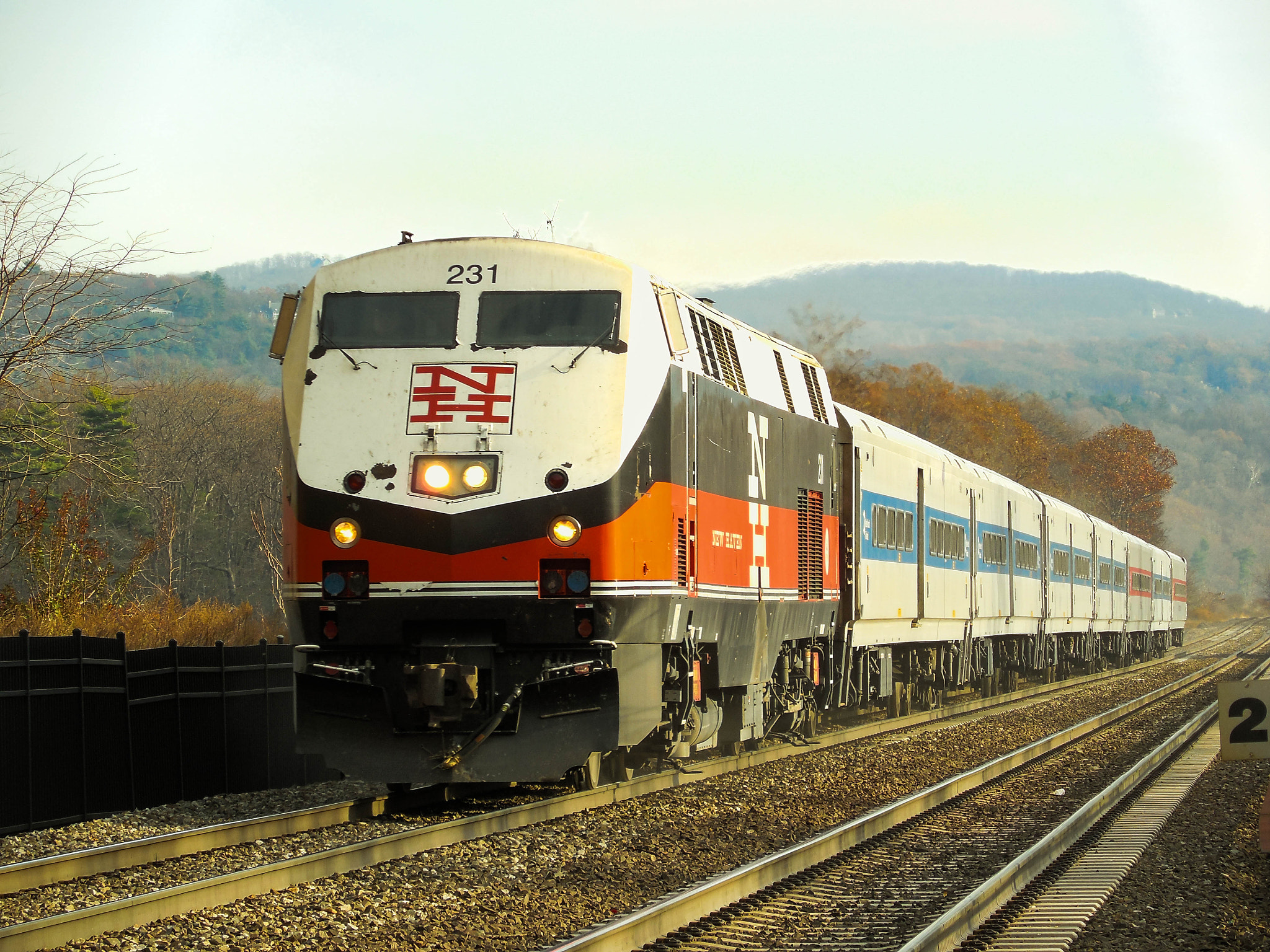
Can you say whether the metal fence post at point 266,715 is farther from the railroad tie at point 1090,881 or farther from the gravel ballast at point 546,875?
the railroad tie at point 1090,881

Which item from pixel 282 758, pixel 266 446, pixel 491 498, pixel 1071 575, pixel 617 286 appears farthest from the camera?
pixel 266 446

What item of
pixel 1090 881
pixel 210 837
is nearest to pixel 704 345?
pixel 1090 881

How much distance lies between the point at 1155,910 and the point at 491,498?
16.4 ft

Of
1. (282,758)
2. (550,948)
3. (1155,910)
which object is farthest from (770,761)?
(550,948)

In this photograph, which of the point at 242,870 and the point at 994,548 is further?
the point at 994,548

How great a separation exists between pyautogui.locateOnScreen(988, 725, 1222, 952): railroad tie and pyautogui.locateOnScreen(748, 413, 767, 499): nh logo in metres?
4.28

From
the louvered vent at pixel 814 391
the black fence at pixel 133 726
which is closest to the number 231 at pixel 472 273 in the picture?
the black fence at pixel 133 726

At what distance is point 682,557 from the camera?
37.1 ft

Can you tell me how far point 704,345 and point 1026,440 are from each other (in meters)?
80.2

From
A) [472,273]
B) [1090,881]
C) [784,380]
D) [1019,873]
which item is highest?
[472,273]

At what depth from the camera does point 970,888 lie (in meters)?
8.63

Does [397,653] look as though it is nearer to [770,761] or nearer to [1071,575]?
[770,761]

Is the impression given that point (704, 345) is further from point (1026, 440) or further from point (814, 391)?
point (1026, 440)

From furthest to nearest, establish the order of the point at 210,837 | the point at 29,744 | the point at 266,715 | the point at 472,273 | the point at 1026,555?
the point at 1026,555 → the point at 266,715 → the point at 29,744 → the point at 472,273 → the point at 210,837
